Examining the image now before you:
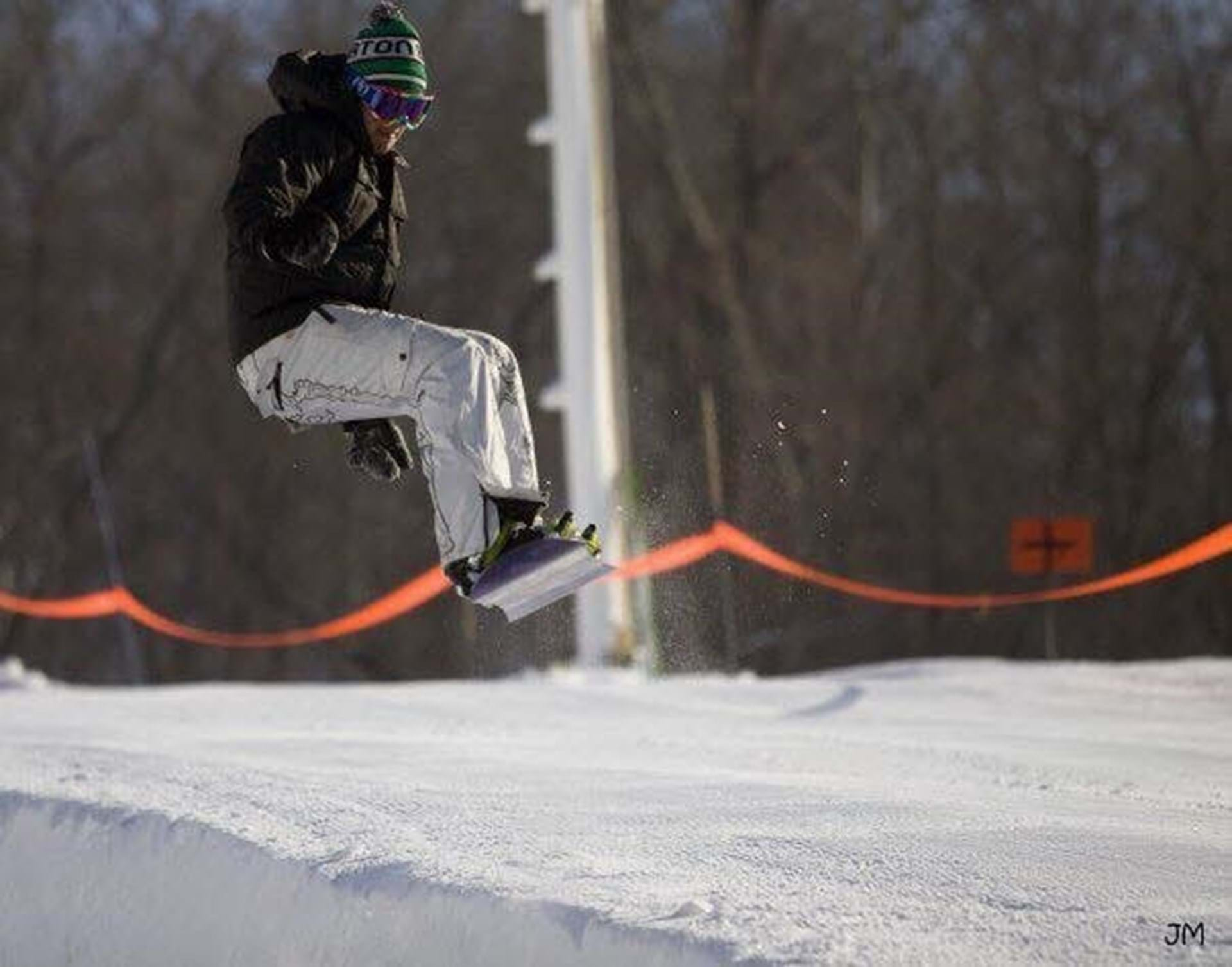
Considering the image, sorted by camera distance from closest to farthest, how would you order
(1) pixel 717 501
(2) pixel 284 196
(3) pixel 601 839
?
1. (3) pixel 601 839
2. (2) pixel 284 196
3. (1) pixel 717 501

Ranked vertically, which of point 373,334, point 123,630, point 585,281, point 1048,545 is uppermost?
point 585,281

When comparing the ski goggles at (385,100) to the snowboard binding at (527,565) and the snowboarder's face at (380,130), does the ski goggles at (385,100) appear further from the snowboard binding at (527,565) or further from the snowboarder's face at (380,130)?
the snowboard binding at (527,565)

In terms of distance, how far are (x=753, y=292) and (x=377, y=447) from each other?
26.1 meters

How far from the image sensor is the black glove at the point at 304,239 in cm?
592

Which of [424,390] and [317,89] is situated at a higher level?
[317,89]

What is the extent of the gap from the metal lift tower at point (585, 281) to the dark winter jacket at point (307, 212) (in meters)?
4.91

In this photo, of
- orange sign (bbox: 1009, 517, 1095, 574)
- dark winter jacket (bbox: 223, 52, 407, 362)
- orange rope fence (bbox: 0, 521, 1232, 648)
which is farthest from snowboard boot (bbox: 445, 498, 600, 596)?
orange sign (bbox: 1009, 517, 1095, 574)

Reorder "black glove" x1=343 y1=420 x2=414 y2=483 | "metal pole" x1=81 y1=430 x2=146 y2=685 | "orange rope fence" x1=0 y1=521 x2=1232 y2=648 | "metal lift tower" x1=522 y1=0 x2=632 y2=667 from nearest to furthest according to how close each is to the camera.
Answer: "black glove" x1=343 y1=420 x2=414 y2=483, "orange rope fence" x1=0 y1=521 x2=1232 y2=648, "metal lift tower" x1=522 y1=0 x2=632 y2=667, "metal pole" x1=81 y1=430 x2=146 y2=685

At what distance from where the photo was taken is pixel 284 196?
19.4ft

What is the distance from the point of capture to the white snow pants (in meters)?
6.27

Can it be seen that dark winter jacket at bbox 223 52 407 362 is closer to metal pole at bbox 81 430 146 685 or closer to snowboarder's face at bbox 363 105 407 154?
snowboarder's face at bbox 363 105 407 154

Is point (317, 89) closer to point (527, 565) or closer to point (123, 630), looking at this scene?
point (527, 565)

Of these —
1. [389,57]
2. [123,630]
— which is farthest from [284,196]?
[123,630]

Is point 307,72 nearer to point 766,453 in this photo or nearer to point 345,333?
point 345,333
